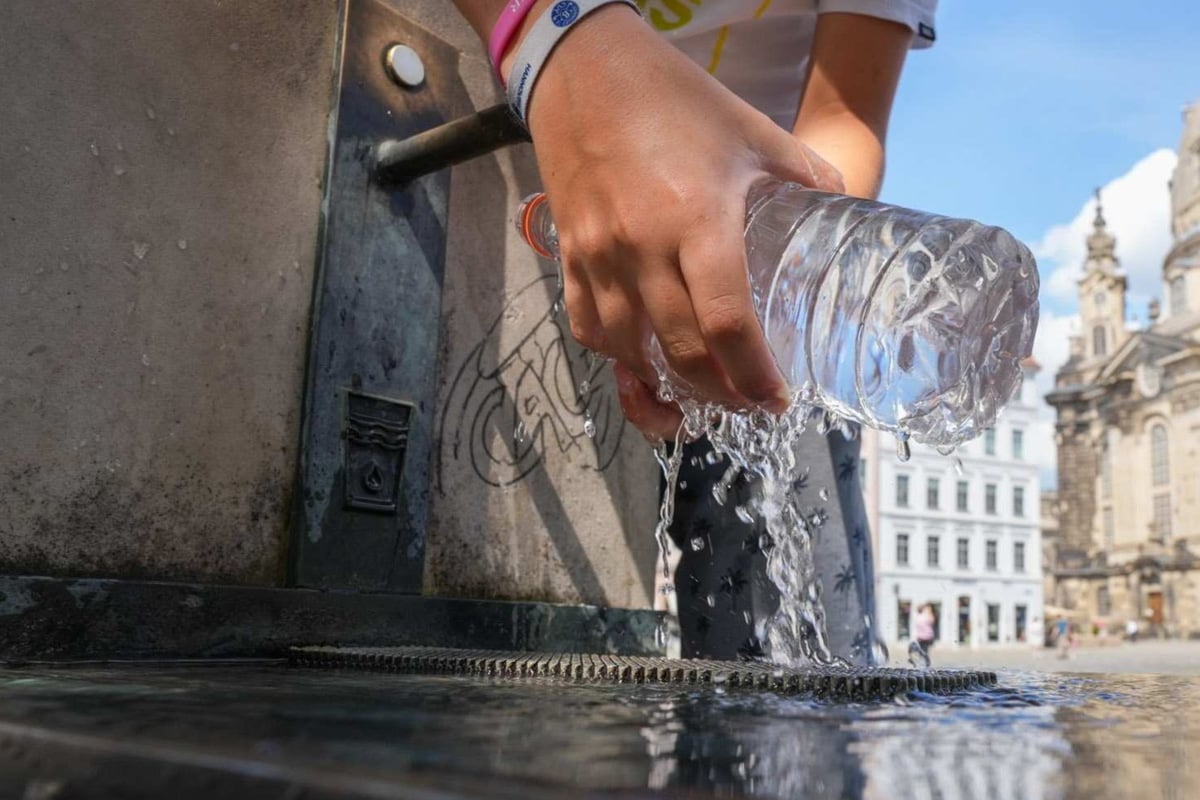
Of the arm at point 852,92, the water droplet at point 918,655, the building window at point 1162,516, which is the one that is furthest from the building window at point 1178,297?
the arm at point 852,92

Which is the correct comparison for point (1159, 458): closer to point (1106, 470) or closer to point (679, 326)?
point (1106, 470)

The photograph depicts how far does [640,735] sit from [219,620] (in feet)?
2.85

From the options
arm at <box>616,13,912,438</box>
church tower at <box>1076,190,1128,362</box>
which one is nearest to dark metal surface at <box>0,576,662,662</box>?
arm at <box>616,13,912,438</box>

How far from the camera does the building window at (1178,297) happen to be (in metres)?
38.1

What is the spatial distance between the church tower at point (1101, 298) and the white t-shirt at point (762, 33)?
46.2 metres

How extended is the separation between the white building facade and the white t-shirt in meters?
25.1

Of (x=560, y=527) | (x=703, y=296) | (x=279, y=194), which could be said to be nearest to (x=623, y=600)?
(x=560, y=527)

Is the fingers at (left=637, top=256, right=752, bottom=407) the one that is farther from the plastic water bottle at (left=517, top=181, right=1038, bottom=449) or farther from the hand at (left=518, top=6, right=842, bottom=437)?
the plastic water bottle at (left=517, top=181, right=1038, bottom=449)

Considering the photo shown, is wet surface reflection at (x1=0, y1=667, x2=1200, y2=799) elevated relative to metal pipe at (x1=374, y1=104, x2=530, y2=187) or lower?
lower

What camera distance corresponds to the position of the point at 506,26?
947 mm

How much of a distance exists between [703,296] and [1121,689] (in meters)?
0.50

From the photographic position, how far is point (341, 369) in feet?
4.63

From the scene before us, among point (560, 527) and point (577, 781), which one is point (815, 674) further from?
point (560, 527)

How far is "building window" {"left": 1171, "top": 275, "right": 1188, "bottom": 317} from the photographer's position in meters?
38.1
